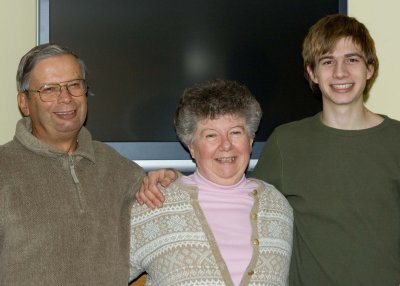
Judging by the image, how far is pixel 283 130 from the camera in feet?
7.45

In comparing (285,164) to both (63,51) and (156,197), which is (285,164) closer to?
(156,197)

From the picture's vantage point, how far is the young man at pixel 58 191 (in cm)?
174

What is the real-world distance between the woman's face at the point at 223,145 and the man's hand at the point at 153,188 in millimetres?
129

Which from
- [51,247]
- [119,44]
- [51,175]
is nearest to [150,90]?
[119,44]

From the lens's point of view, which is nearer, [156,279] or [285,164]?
[156,279]

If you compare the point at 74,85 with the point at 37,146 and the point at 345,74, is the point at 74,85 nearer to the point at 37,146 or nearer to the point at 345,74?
the point at 37,146

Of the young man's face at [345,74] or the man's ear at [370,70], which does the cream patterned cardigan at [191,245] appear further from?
the man's ear at [370,70]

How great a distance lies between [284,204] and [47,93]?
2.98 feet

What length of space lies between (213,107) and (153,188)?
13.5 inches

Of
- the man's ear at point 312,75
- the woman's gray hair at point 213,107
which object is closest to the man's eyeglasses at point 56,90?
the woman's gray hair at point 213,107

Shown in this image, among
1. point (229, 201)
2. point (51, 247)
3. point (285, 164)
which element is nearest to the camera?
point (51, 247)

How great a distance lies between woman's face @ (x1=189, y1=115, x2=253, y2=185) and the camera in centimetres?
199

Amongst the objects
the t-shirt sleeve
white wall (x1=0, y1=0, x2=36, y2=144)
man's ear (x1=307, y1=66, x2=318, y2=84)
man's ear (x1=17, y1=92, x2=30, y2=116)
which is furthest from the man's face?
man's ear (x1=307, y1=66, x2=318, y2=84)

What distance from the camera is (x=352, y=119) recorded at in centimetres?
216
